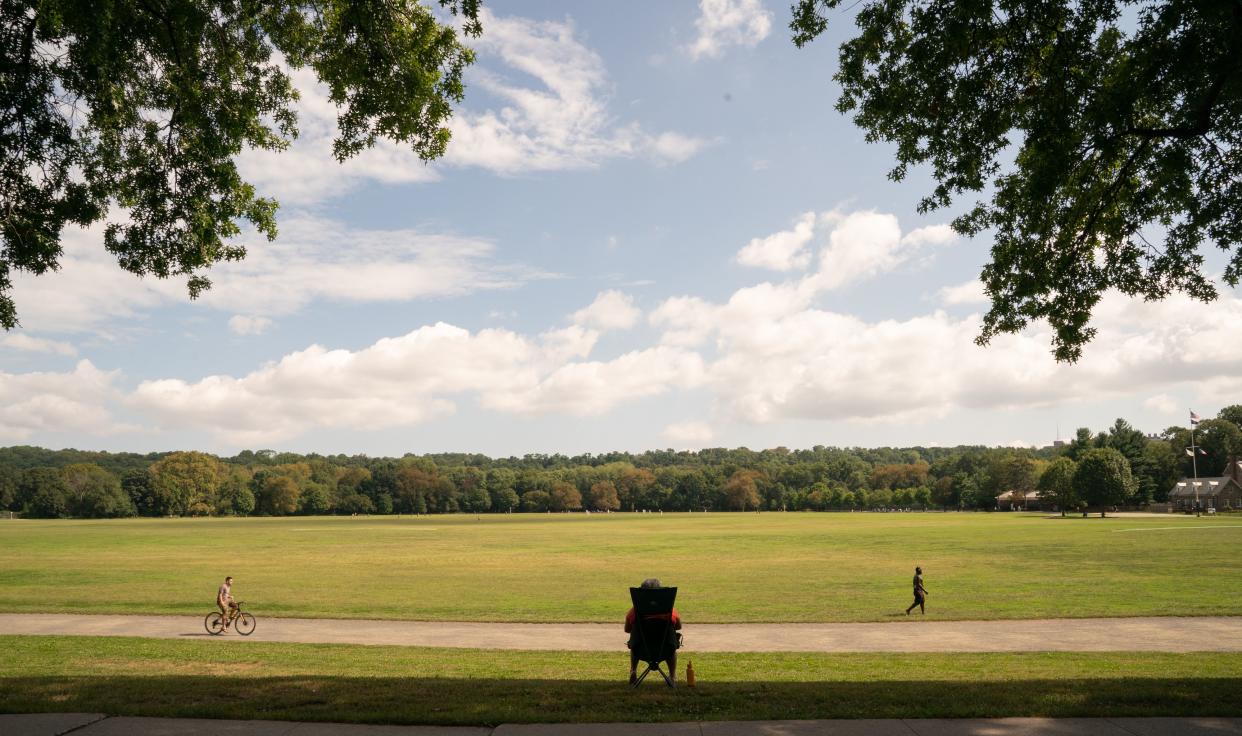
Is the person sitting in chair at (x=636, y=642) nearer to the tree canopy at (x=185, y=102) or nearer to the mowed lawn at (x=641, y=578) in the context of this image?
the tree canopy at (x=185, y=102)

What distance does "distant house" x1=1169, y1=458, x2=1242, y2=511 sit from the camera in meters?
148

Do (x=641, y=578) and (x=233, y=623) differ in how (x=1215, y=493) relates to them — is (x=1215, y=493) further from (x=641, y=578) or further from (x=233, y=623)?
(x=233, y=623)

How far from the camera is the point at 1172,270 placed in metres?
13.5

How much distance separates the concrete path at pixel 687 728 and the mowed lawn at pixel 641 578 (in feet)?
52.6

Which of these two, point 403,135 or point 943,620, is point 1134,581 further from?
point 403,135

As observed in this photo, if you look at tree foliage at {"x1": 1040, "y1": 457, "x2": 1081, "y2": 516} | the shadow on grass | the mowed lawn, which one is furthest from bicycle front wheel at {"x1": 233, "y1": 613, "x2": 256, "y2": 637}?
tree foliage at {"x1": 1040, "y1": 457, "x2": 1081, "y2": 516}

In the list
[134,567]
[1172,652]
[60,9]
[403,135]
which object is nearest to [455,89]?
[403,135]

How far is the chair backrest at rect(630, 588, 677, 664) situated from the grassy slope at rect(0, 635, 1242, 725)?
2.08 ft

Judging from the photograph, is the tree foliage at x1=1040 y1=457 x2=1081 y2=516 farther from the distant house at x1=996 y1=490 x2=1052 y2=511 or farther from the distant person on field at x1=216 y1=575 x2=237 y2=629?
the distant person on field at x1=216 y1=575 x2=237 y2=629

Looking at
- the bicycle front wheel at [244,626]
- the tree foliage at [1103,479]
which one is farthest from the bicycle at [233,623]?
the tree foliage at [1103,479]

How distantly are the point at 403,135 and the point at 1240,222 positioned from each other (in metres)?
12.8

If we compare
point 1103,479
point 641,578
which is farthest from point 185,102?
point 1103,479

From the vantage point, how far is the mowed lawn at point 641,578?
26109 mm

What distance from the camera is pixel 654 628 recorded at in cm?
1178
